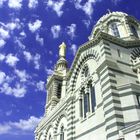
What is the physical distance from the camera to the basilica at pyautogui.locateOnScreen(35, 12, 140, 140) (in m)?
16.5

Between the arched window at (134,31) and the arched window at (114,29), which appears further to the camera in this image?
the arched window at (134,31)

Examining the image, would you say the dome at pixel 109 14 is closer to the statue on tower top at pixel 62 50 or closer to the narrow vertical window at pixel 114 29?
the narrow vertical window at pixel 114 29

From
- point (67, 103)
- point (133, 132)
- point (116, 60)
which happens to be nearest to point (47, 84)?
point (67, 103)

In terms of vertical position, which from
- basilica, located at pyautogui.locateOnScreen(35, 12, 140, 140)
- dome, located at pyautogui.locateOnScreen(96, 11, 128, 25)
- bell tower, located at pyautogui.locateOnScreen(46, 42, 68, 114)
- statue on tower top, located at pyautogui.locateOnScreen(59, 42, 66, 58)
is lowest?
basilica, located at pyautogui.locateOnScreen(35, 12, 140, 140)

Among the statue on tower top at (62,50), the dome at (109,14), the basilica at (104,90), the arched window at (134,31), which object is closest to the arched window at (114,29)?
the basilica at (104,90)

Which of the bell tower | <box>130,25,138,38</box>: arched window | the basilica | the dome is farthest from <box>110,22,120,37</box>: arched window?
the bell tower

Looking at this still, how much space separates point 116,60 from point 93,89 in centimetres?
373

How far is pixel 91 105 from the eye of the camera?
21.2m

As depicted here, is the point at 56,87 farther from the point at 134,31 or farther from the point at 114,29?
the point at 134,31

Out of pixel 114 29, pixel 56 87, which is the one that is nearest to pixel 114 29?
pixel 114 29

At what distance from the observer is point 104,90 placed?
60.0 feet

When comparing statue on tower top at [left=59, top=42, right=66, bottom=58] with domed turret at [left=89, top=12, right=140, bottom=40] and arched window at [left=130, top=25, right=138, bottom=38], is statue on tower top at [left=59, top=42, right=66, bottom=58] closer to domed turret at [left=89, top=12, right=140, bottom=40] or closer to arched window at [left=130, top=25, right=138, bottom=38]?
domed turret at [left=89, top=12, right=140, bottom=40]

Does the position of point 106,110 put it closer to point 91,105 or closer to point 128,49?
point 91,105

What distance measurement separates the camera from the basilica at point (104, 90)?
1648 cm
